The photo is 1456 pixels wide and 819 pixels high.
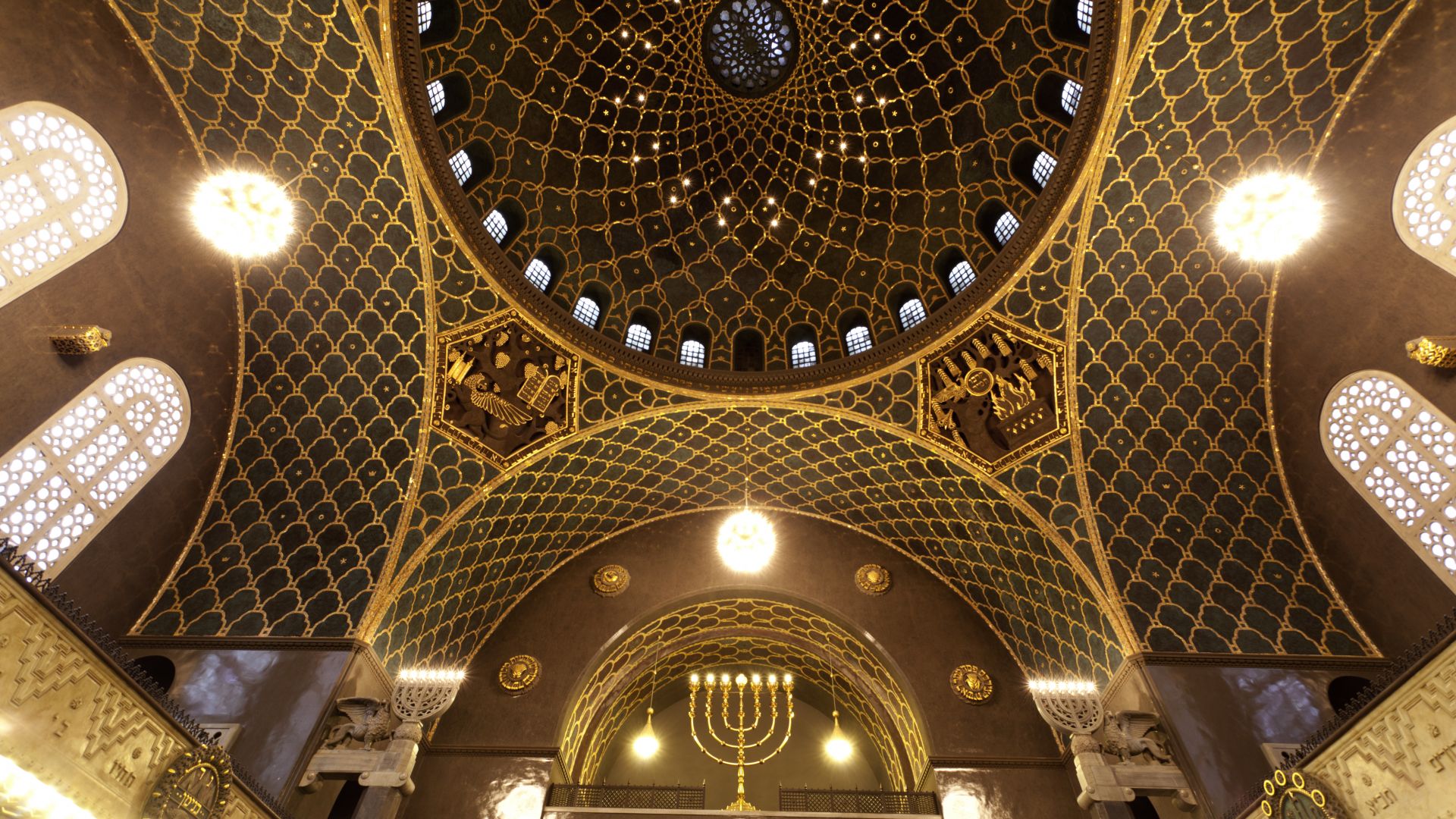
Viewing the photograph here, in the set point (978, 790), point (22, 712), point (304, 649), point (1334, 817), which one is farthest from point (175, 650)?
point (1334, 817)

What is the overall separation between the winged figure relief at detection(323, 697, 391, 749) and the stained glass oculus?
42.7 feet

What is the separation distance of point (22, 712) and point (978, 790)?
1298 cm

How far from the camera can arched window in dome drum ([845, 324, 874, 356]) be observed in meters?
14.6

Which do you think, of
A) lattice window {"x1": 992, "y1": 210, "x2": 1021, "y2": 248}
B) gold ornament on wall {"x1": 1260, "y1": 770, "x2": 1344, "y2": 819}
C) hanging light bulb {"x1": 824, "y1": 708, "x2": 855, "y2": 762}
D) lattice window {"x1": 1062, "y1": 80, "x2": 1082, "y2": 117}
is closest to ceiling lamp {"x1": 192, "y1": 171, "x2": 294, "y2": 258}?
lattice window {"x1": 992, "y1": 210, "x2": 1021, "y2": 248}

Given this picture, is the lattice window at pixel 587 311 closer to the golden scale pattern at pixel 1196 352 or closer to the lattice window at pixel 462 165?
the lattice window at pixel 462 165

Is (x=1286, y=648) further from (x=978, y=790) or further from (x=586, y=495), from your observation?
(x=586, y=495)

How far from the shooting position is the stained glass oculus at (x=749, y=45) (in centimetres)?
1427

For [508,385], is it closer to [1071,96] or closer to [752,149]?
[752,149]

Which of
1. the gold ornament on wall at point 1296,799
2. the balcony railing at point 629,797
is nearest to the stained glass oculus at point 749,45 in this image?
the balcony railing at point 629,797

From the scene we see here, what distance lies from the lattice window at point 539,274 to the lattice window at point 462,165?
6.04 feet

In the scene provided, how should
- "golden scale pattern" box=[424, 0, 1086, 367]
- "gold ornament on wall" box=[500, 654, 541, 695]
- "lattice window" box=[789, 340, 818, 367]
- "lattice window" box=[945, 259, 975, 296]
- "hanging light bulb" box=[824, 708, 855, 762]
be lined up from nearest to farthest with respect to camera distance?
"golden scale pattern" box=[424, 0, 1086, 367], "lattice window" box=[945, 259, 975, 296], "gold ornament on wall" box=[500, 654, 541, 695], "lattice window" box=[789, 340, 818, 367], "hanging light bulb" box=[824, 708, 855, 762]

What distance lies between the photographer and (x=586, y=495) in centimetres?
1498

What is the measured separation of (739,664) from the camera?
1700cm

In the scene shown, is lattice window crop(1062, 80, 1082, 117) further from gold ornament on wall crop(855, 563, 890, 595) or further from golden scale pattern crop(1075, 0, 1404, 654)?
gold ornament on wall crop(855, 563, 890, 595)
